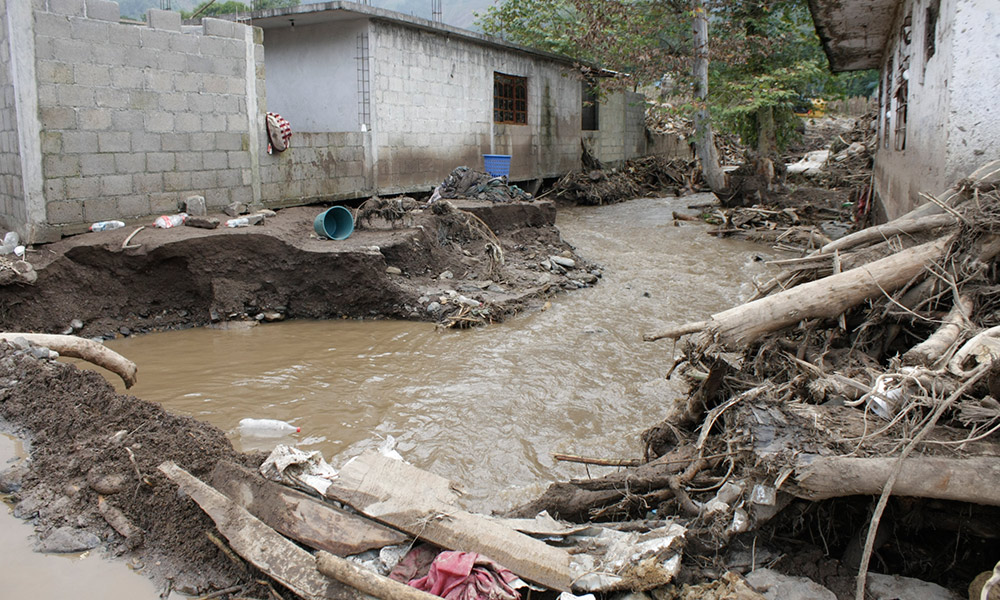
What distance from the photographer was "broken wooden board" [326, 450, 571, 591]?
258 cm

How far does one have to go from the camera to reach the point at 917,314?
3266mm

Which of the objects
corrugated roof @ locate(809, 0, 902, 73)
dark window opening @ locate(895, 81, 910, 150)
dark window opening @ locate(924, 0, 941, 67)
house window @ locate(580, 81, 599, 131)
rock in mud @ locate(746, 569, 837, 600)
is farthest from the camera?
house window @ locate(580, 81, 599, 131)

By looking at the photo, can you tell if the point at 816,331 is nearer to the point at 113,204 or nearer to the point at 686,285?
the point at 686,285

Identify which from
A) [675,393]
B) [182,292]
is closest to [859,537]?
[675,393]

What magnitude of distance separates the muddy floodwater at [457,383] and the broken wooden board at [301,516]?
2.17 ft

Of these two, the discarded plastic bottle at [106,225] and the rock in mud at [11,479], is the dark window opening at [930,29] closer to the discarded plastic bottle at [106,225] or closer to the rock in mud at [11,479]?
the rock in mud at [11,479]

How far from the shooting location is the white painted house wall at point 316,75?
1150cm

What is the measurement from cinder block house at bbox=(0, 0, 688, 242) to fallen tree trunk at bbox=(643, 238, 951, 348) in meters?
6.81

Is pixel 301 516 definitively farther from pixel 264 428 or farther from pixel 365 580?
pixel 264 428

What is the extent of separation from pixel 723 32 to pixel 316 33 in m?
10.1

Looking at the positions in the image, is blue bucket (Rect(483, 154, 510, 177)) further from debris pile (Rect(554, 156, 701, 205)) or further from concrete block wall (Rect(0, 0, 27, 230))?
concrete block wall (Rect(0, 0, 27, 230))

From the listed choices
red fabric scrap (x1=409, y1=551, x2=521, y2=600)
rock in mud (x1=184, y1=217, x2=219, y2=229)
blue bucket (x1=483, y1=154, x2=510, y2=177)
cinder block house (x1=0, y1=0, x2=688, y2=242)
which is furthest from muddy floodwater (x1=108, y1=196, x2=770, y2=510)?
blue bucket (x1=483, y1=154, x2=510, y2=177)

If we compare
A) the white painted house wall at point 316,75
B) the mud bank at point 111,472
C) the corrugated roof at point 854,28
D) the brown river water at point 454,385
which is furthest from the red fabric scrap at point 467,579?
the white painted house wall at point 316,75

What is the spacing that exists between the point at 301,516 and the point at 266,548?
8.2 inches
